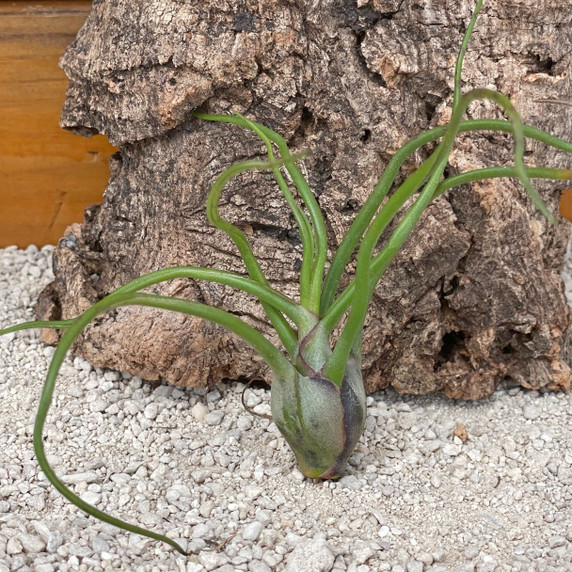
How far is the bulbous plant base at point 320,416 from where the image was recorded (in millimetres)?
1036

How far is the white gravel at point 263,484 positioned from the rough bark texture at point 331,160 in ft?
0.19

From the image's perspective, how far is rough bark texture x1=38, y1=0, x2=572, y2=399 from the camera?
1.16 meters

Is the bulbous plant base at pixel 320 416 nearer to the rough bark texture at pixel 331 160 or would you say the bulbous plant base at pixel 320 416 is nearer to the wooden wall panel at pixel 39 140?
the rough bark texture at pixel 331 160

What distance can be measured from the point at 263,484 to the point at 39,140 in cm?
90

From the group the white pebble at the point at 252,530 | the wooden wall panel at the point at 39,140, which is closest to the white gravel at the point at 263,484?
the white pebble at the point at 252,530

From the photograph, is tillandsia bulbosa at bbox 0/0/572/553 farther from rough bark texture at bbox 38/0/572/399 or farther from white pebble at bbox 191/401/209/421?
white pebble at bbox 191/401/209/421

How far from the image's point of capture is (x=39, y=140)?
5.40 feet

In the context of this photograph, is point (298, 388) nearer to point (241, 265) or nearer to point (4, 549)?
point (241, 265)

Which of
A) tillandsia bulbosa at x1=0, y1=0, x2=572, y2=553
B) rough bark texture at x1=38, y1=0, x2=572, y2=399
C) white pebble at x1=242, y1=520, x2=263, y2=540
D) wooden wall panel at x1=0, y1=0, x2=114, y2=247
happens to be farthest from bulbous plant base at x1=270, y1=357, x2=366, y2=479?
wooden wall panel at x1=0, y1=0, x2=114, y2=247

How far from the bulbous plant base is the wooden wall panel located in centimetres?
82

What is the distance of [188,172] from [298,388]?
404mm

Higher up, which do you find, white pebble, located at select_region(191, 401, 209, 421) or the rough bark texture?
the rough bark texture

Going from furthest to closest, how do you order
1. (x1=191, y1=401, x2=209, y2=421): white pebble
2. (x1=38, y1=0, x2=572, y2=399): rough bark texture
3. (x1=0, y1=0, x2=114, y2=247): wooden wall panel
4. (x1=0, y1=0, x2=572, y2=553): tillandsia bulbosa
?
(x1=0, y1=0, x2=114, y2=247): wooden wall panel, (x1=191, y1=401, x2=209, y2=421): white pebble, (x1=38, y1=0, x2=572, y2=399): rough bark texture, (x1=0, y1=0, x2=572, y2=553): tillandsia bulbosa

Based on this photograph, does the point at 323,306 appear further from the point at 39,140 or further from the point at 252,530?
the point at 39,140
